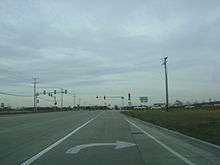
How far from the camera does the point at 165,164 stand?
40.0 feet

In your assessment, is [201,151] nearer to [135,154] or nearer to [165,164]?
[135,154]

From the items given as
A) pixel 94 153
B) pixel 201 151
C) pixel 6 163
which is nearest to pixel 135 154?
pixel 94 153

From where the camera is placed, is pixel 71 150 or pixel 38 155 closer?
pixel 38 155

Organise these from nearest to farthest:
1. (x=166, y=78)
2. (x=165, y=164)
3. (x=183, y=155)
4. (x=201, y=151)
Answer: (x=165, y=164), (x=183, y=155), (x=201, y=151), (x=166, y=78)

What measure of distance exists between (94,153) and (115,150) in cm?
125

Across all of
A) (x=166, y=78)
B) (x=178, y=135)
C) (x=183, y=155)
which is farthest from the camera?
(x=166, y=78)

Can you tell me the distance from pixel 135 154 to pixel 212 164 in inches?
126

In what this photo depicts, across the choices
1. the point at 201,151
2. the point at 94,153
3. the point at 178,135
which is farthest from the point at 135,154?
the point at 178,135

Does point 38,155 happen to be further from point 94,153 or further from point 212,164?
point 212,164

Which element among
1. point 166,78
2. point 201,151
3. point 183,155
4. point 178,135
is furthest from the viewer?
point 166,78

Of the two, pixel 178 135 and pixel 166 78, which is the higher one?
pixel 166 78

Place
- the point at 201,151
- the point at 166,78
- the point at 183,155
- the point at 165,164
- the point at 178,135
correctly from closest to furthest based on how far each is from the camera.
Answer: the point at 165,164 → the point at 183,155 → the point at 201,151 → the point at 178,135 → the point at 166,78

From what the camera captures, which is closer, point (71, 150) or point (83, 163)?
point (83, 163)

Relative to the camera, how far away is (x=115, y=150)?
52.8ft
